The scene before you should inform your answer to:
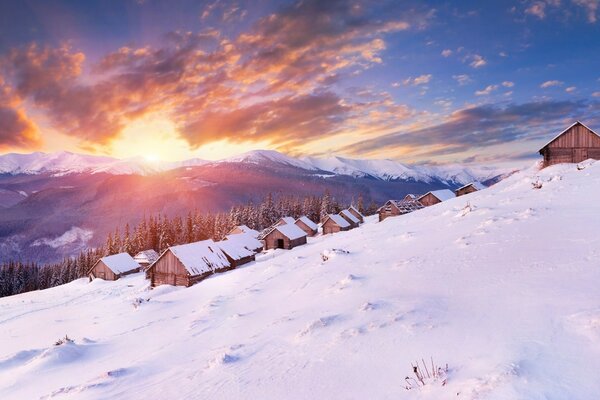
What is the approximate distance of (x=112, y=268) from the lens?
2451 inches

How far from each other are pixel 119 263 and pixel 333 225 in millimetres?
44656

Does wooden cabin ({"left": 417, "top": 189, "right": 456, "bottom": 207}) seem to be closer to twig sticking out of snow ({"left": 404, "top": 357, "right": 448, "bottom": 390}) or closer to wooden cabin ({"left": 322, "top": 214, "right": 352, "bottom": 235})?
wooden cabin ({"left": 322, "top": 214, "right": 352, "bottom": 235})

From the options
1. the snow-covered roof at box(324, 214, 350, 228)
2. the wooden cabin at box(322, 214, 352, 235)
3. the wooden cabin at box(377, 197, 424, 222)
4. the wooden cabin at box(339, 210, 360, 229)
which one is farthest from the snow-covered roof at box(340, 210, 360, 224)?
the wooden cabin at box(377, 197, 424, 222)

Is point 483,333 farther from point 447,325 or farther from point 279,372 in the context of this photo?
point 279,372

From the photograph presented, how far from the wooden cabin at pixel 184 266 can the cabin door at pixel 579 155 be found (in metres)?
43.4

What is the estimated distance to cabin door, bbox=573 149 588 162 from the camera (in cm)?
3643

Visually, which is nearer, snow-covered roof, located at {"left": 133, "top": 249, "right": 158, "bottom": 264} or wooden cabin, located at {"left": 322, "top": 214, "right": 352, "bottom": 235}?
wooden cabin, located at {"left": 322, "top": 214, "right": 352, "bottom": 235}

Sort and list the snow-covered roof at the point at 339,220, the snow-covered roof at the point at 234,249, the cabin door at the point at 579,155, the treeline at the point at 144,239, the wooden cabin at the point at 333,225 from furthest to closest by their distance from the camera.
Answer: the treeline at the point at 144,239
the snow-covered roof at the point at 339,220
the wooden cabin at the point at 333,225
the snow-covered roof at the point at 234,249
the cabin door at the point at 579,155

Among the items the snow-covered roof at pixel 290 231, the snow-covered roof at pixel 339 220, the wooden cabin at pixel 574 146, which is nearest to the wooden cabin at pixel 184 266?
the snow-covered roof at pixel 290 231

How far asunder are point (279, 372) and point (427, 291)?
4756 mm

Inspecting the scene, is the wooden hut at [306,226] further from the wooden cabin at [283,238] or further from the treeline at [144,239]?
the treeline at [144,239]

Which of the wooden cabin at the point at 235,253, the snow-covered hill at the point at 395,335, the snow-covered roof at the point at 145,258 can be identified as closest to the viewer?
the snow-covered hill at the point at 395,335

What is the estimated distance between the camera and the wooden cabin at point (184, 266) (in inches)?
1452

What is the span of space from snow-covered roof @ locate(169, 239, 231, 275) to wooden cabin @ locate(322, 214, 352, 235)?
33.0 meters
